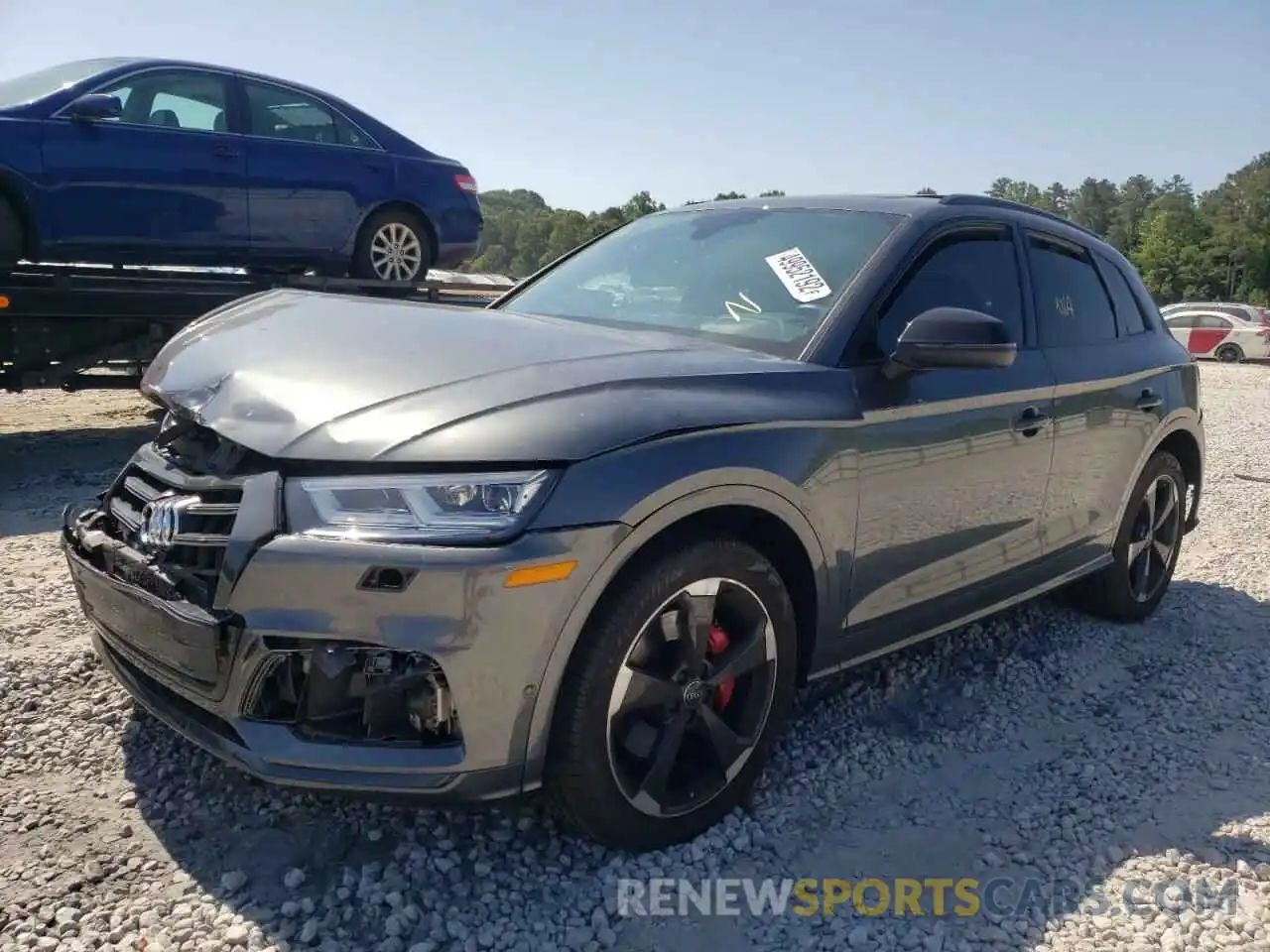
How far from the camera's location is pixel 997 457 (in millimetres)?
3447

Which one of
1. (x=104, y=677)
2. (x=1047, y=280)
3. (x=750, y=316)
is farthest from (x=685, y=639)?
(x=1047, y=280)

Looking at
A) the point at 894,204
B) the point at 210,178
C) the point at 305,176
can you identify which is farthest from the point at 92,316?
the point at 894,204

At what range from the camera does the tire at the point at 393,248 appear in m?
7.54

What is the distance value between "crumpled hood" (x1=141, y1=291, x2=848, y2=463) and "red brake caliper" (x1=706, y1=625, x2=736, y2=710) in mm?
551

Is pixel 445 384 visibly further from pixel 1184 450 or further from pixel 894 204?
pixel 1184 450

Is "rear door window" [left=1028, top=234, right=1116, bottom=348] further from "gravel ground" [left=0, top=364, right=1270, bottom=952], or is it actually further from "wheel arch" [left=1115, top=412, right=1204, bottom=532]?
"gravel ground" [left=0, top=364, right=1270, bottom=952]

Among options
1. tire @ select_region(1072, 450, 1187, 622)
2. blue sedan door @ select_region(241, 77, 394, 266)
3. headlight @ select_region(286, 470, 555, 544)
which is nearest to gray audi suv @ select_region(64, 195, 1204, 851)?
headlight @ select_region(286, 470, 555, 544)

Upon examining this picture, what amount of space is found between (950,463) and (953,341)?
49 centimetres

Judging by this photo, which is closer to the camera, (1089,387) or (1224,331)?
(1089,387)

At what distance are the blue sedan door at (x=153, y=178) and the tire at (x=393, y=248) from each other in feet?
2.95

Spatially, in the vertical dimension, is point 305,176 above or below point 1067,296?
above

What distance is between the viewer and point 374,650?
2.19 metres

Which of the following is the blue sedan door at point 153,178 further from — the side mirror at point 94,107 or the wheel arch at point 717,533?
the wheel arch at point 717,533

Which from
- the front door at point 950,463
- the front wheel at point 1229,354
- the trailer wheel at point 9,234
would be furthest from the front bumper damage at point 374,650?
the front wheel at point 1229,354
